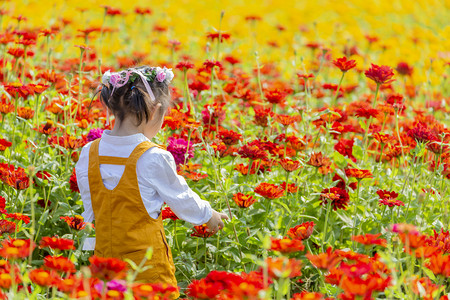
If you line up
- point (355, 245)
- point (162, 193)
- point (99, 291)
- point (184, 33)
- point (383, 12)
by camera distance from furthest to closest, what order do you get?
point (383, 12)
point (184, 33)
point (355, 245)
point (162, 193)
point (99, 291)

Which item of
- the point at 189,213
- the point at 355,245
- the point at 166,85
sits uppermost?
the point at 166,85

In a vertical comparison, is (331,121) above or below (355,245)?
above

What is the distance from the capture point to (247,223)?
2354 mm

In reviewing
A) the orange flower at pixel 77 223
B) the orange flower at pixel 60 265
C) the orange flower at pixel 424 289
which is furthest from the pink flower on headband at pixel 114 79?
the orange flower at pixel 424 289

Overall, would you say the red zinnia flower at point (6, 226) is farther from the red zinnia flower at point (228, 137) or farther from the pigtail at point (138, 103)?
the red zinnia flower at point (228, 137)

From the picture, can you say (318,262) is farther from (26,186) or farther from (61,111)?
(61,111)

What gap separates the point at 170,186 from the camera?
1.79 m

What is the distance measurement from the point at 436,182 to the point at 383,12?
25.5 feet

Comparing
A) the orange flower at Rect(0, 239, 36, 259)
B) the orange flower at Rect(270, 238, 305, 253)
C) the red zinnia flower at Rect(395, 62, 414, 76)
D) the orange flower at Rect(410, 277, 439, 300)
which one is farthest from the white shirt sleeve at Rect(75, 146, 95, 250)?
the red zinnia flower at Rect(395, 62, 414, 76)

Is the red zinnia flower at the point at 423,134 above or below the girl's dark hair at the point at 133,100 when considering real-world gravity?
below

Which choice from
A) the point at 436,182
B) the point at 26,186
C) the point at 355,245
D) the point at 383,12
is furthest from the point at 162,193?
the point at 383,12

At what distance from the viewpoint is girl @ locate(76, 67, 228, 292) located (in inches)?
69.7

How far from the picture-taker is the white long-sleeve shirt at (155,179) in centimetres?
176

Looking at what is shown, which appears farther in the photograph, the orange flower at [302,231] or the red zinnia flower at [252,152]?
the red zinnia flower at [252,152]
